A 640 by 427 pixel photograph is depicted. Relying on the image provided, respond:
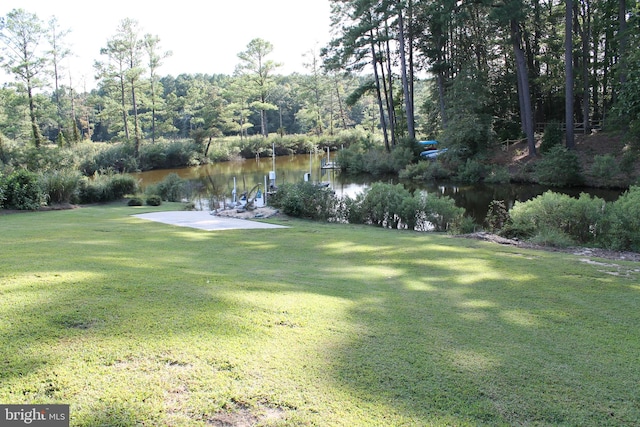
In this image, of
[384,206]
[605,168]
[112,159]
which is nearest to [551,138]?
[605,168]

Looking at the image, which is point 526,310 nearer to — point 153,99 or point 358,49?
point 358,49

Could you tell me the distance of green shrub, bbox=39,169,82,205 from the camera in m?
15.7

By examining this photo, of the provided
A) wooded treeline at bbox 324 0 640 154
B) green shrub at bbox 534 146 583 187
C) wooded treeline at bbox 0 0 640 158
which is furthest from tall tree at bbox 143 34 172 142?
green shrub at bbox 534 146 583 187

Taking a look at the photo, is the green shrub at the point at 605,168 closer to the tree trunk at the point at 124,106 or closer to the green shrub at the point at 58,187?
the green shrub at the point at 58,187

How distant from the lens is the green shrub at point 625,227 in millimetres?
8992

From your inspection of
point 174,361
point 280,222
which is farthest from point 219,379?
point 280,222

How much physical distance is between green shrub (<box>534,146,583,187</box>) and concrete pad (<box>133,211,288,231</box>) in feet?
59.0

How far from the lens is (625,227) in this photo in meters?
9.19

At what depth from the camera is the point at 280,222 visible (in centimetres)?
1260

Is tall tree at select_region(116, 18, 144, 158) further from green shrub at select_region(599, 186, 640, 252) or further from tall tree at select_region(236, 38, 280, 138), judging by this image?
green shrub at select_region(599, 186, 640, 252)

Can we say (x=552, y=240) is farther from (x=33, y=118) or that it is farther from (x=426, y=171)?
(x=33, y=118)

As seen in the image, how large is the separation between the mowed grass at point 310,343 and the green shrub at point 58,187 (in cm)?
1095

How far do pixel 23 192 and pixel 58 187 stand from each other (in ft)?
6.34

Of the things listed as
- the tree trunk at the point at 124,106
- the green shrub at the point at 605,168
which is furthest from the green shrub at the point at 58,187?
the tree trunk at the point at 124,106
